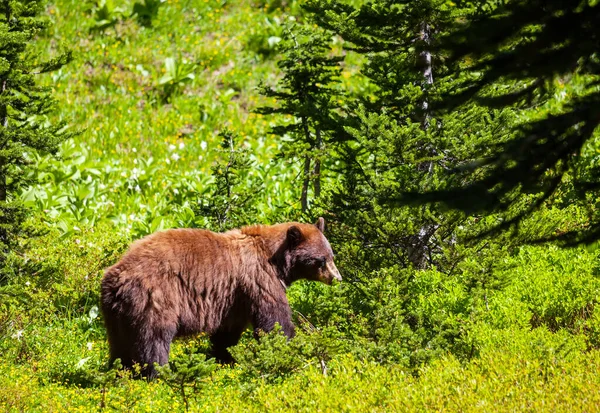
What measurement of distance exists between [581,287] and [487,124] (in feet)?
6.20

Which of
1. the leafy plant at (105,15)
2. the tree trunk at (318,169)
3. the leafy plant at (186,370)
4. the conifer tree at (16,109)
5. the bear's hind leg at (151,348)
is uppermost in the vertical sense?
the leafy plant at (105,15)

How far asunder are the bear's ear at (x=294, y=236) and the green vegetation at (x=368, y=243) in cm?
66

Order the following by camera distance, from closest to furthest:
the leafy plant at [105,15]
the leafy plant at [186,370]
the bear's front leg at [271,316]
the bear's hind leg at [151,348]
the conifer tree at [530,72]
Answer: the conifer tree at [530,72]
the leafy plant at [186,370]
the bear's hind leg at [151,348]
the bear's front leg at [271,316]
the leafy plant at [105,15]

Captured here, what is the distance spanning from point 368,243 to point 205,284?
1978 millimetres

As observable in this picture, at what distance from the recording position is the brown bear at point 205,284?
7.00 m

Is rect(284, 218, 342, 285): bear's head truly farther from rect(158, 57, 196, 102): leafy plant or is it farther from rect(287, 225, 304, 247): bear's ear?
rect(158, 57, 196, 102): leafy plant

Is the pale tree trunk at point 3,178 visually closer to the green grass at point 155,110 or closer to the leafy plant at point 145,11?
the green grass at point 155,110

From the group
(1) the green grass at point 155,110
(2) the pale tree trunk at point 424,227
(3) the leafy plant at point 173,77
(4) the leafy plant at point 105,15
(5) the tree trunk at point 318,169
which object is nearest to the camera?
(2) the pale tree trunk at point 424,227

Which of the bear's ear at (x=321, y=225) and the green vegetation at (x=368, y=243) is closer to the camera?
the green vegetation at (x=368, y=243)

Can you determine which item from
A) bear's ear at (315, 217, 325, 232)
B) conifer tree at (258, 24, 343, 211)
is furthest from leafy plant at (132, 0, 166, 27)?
bear's ear at (315, 217, 325, 232)

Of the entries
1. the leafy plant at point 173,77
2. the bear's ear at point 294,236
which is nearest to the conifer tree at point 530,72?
the bear's ear at point 294,236

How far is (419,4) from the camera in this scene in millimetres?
7969

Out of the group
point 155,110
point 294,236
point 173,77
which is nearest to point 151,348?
point 294,236

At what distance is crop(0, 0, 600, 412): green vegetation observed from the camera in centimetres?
560
